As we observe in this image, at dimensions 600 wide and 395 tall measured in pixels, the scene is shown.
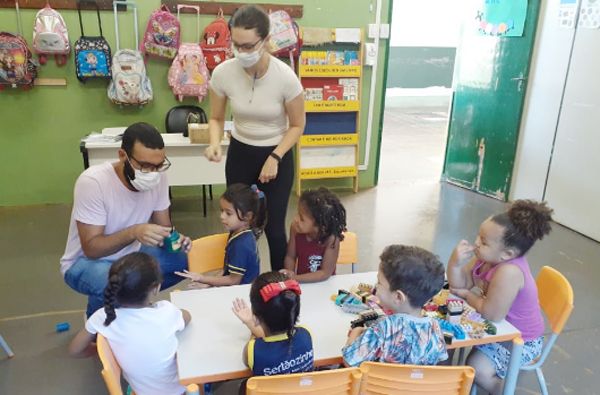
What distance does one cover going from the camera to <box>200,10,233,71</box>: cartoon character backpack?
4211 mm

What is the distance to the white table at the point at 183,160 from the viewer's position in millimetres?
3666

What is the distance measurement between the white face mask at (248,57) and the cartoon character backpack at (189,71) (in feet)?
6.86

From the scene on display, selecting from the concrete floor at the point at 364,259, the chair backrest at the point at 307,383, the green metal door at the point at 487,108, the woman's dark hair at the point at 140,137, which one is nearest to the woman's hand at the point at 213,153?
the woman's dark hair at the point at 140,137

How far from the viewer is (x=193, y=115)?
13.7 ft

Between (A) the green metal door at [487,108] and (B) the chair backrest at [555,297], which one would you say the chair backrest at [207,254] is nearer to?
(B) the chair backrest at [555,297]

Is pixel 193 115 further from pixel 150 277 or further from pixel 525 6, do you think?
pixel 525 6

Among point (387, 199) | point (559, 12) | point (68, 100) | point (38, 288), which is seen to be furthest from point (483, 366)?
point (68, 100)

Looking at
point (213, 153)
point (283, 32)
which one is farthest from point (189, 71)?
point (213, 153)

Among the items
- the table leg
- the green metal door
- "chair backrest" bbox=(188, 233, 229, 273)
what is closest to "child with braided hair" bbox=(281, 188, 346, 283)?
"chair backrest" bbox=(188, 233, 229, 273)

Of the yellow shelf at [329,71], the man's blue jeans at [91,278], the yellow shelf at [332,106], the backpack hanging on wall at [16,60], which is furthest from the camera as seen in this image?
the yellow shelf at [332,106]

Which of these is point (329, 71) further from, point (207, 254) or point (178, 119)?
point (207, 254)

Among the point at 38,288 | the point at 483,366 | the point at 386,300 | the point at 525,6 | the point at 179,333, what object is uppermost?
the point at 525,6

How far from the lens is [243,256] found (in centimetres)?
203

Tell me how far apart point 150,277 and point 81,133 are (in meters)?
3.31
